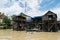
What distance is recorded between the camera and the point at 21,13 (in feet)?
91.0

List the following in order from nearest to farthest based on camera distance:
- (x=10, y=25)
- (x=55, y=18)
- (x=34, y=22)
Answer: (x=55, y=18) < (x=34, y=22) < (x=10, y=25)

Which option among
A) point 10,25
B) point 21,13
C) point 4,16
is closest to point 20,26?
point 21,13

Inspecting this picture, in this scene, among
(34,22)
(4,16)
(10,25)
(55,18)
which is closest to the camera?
(55,18)

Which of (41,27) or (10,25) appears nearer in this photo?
(41,27)

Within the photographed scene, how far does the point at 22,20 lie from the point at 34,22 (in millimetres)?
1746

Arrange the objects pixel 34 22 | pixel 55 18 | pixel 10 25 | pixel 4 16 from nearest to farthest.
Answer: pixel 55 18, pixel 34 22, pixel 10 25, pixel 4 16

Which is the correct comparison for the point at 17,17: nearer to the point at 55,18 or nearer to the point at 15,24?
the point at 15,24

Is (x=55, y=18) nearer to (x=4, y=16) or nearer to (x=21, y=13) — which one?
(x=21, y=13)

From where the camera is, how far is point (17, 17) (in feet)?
86.6

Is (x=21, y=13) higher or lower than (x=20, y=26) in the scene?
higher

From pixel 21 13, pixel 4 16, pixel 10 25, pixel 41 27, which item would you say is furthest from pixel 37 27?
pixel 4 16

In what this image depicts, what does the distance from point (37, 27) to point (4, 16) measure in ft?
32.3

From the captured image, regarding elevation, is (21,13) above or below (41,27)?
above

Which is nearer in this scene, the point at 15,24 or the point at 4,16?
the point at 15,24
